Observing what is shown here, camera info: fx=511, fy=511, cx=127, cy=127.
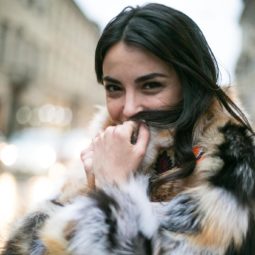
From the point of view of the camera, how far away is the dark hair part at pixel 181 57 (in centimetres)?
177

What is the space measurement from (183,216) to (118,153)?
352mm

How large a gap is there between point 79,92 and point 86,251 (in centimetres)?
4560

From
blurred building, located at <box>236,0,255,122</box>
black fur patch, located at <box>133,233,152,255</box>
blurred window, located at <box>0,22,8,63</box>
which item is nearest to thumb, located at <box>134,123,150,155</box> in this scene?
black fur patch, located at <box>133,233,152,255</box>

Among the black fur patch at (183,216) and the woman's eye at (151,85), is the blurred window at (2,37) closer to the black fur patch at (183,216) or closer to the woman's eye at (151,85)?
the woman's eye at (151,85)

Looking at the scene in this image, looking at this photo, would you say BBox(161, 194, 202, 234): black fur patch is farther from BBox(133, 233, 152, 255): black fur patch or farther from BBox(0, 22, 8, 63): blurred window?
BBox(0, 22, 8, 63): blurred window

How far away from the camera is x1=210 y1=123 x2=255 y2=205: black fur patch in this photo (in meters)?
1.52

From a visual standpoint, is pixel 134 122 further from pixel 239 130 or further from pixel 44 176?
pixel 44 176

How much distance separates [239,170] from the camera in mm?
1534

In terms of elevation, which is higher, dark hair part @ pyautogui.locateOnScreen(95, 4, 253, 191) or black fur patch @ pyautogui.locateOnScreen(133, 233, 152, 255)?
dark hair part @ pyautogui.locateOnScreen(95, 4, 253, 191)

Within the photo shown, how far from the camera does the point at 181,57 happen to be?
1.88m

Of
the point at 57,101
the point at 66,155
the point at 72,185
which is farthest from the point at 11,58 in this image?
the point at 72,185

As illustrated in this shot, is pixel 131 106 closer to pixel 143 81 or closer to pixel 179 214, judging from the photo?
pixel 143 81

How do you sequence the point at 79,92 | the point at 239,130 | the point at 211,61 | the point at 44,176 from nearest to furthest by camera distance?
the point at 239,130 < the point at 211,61 < the point at 44,176 < the point at 79,92

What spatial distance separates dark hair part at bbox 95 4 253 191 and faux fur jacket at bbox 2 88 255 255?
9 cm
